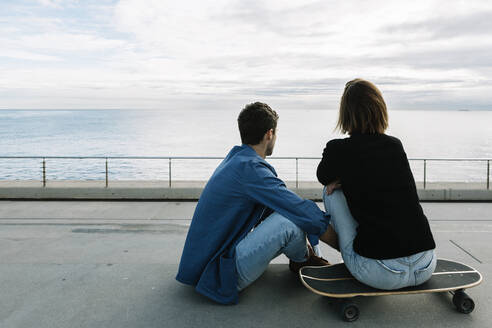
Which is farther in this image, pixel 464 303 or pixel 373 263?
pixel 464 303

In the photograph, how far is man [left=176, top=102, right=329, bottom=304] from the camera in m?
2.43

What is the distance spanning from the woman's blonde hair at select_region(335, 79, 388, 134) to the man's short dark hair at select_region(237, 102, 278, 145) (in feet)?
1.57

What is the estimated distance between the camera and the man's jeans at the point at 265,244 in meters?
2.44

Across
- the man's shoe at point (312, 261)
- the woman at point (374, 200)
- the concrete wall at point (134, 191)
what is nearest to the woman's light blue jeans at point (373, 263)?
the woman at point (374, 200)

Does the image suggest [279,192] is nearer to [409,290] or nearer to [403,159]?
[403,159]

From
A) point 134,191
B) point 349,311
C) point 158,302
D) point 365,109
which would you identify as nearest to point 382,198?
point 365,109

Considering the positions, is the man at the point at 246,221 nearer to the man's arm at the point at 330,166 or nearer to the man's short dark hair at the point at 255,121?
the man's short dark hair at the point at 255,121

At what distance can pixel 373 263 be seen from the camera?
91.4 inches

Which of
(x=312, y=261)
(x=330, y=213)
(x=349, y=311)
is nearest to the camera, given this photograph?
(x=349, y=311)

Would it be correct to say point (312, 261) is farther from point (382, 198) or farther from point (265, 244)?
point (382, 198)

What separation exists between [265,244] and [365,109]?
95 cm

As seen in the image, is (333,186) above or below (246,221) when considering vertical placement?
above

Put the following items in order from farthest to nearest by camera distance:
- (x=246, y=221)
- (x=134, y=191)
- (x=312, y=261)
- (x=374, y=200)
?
(x=134, y=191) → (x=312, y=261) → (x=246, y=221) → (x=374, y=200)

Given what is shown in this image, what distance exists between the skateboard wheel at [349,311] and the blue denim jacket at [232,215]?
388 millimetres
